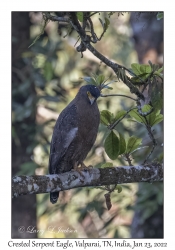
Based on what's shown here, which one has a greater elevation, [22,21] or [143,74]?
[22,21]

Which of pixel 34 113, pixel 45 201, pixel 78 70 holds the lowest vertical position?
pixel 45 201

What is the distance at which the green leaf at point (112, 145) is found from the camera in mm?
3432

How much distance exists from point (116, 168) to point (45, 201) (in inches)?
105

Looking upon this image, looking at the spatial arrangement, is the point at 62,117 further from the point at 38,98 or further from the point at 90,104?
the point at 38,98

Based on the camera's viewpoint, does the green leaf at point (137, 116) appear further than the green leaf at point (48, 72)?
No

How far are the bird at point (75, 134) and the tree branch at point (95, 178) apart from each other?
0.46m

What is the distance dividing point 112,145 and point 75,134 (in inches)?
22.2

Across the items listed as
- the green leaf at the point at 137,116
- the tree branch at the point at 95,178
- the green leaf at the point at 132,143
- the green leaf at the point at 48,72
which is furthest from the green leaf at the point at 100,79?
the green leaf at the point at 48,72

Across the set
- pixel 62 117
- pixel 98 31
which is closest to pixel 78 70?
pixel 98 31

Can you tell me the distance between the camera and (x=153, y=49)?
6.44 metres

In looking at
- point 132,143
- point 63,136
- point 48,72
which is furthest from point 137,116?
point 48,72

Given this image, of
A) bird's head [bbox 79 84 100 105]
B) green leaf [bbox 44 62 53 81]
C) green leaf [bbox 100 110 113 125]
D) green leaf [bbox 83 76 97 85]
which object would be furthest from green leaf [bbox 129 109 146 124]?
green leaf [bbox 44 62 53 81]

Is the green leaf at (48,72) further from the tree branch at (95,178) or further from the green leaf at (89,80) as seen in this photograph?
the tree branch at (95,178)

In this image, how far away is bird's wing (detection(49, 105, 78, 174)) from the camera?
13.0ft
